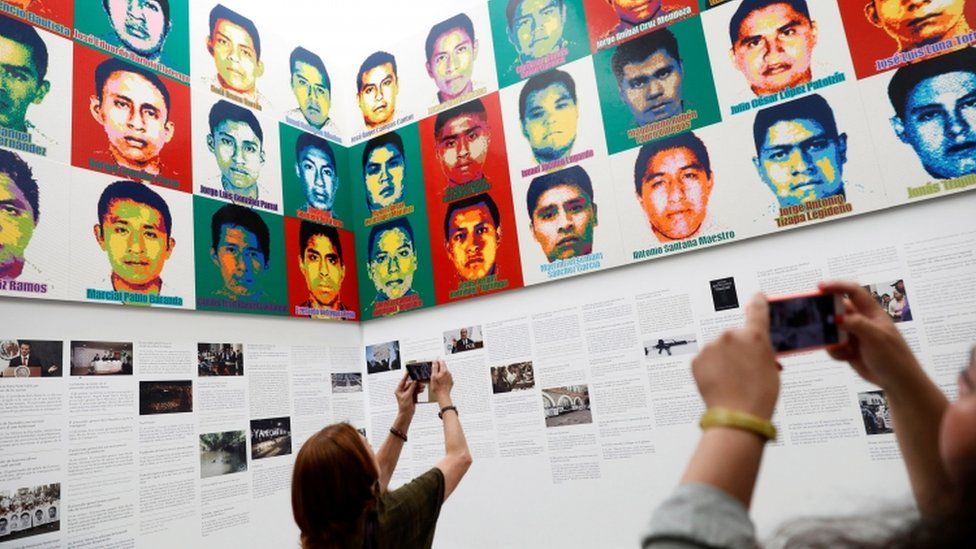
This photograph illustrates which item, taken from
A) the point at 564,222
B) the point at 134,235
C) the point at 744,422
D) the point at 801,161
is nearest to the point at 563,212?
the point at 564,222

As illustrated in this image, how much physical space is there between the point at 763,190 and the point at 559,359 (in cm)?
151

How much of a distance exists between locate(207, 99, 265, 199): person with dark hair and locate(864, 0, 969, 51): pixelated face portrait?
374 centimetres

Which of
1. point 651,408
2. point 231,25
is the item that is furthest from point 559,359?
point 231,25

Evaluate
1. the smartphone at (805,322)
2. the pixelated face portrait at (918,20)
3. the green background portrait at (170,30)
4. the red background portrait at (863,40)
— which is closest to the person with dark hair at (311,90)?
the green background portrait at (170,30)

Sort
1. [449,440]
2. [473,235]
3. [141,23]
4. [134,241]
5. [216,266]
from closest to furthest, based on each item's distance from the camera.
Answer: [449,440], [134,241], [141,23], [216,266], [473,235]

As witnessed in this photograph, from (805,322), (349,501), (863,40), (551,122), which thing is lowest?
(349,501)

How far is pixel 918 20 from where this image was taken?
3.04 m

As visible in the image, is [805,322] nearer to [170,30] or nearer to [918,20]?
[918,20]

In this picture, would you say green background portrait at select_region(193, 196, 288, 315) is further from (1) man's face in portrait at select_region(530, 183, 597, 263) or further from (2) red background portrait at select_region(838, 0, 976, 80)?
(2) red background portrait at select_region(838, 0, 976, 80)

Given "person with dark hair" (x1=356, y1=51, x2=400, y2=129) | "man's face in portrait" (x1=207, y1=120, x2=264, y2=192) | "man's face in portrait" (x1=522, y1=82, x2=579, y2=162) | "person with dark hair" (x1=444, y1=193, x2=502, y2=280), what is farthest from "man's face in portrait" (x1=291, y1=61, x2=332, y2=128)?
"man's face in portrait" (x1=522, y1=82, x2=579, y2=162)

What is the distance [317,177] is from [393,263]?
87 centimetres

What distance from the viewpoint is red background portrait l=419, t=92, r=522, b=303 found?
159 inches

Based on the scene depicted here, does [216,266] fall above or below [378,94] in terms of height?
below

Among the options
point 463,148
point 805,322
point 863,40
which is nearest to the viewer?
point 805,322
